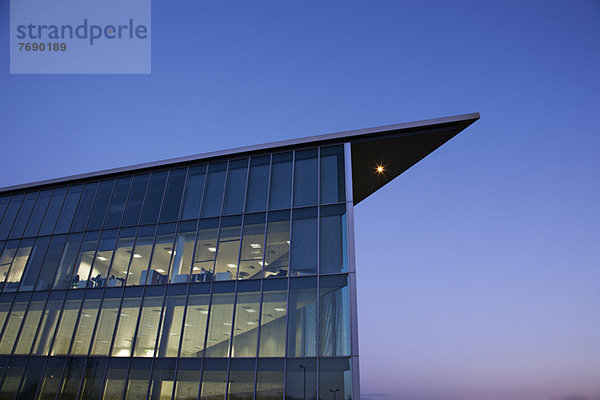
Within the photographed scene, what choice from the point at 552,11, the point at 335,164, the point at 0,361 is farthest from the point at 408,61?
the point at 0,361

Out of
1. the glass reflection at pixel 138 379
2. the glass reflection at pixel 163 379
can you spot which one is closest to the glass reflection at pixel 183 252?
the glass reflection at pixel 163 379

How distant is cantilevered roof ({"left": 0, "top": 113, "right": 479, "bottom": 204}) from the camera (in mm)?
17219

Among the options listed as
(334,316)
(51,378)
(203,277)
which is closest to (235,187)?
(203,277)

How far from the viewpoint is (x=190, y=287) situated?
1689cm

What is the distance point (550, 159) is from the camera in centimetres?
7862

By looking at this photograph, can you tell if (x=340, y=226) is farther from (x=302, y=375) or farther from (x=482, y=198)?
(x=482, y=198)

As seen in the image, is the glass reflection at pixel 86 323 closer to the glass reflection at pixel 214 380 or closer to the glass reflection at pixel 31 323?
the glass reflection at pixel 31 323

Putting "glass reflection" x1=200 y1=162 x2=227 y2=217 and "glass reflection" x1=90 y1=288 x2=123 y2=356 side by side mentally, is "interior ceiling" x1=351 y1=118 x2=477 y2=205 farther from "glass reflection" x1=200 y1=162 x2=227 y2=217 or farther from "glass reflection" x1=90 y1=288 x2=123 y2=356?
"glass reflection" x1=90 y1=288 x2=123 y2=356

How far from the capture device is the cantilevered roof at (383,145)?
1722 cm

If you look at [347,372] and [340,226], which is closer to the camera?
[347,372]

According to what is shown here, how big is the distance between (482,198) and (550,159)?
41.9 m

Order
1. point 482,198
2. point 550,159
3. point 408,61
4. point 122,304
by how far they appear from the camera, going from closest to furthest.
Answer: point 122,304 < point 550,159 < point 482,198 < point 408,61

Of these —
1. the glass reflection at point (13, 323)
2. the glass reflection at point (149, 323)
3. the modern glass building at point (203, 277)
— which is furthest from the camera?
the glass reflection at point (13, 323)

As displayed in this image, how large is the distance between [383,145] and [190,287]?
11.7 metres
